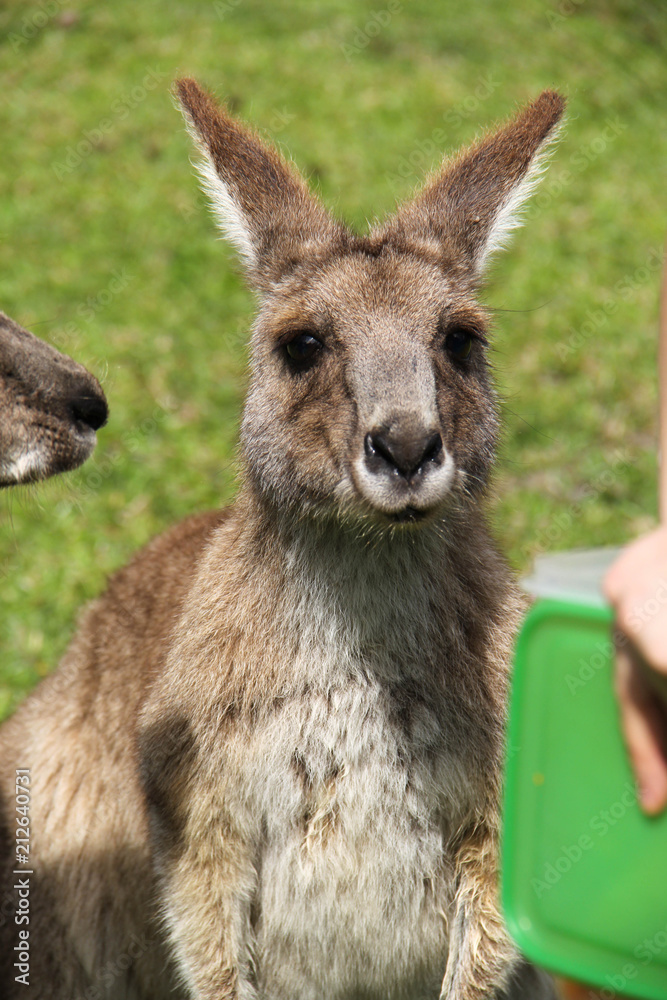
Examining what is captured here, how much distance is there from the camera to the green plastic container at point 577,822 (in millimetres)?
1446

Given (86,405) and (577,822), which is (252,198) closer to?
(86,405)

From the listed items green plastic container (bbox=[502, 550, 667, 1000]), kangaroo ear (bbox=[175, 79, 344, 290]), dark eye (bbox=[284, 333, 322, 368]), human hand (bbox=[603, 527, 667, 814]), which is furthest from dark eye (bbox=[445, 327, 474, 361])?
human hand (bbox=[603, 527, 667, 814])

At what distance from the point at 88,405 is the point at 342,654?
1257 millimetres

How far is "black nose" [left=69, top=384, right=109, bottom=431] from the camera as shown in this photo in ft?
11.3

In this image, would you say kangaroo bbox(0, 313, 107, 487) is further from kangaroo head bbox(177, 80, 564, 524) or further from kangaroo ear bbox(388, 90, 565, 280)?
kangaroo ear bbox(388, 90, 565, 280)

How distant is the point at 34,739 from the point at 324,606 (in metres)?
1.48

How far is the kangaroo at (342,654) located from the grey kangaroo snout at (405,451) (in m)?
0.03

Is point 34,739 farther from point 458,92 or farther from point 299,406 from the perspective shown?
point 458,92

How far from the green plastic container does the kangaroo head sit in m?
0.99

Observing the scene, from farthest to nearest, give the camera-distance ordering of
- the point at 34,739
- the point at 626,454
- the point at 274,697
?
the point at 626,454, the point at 34,739, the point at 274,697

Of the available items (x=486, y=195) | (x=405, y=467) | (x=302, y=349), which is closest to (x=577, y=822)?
→ (x=405, y=467)

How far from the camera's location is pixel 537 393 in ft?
22.1

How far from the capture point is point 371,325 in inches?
112

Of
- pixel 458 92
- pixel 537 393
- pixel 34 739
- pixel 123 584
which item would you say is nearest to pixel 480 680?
pixel 123 584
